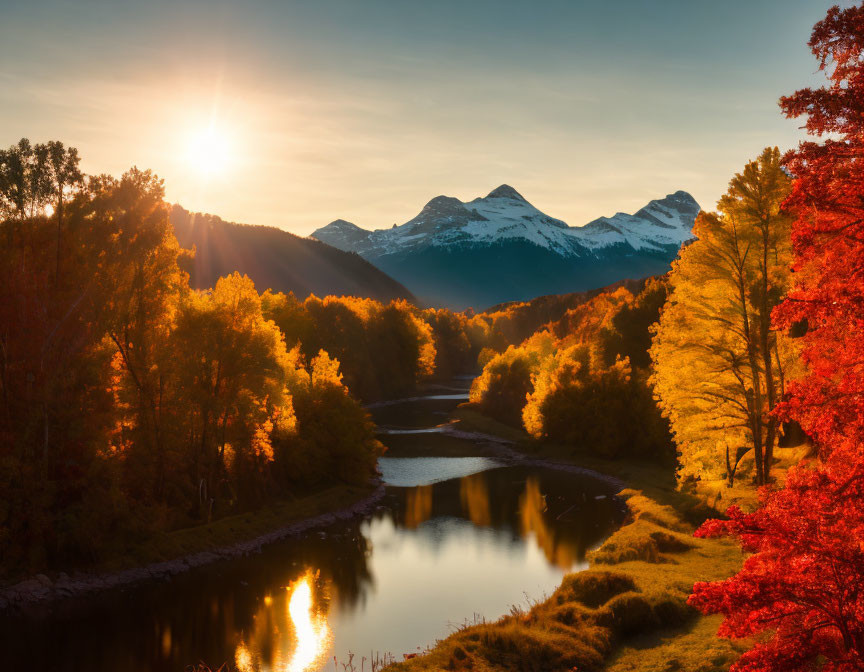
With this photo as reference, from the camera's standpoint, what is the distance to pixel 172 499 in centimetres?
4694

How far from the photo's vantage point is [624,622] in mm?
26828

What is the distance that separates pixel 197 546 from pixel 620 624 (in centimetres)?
2936

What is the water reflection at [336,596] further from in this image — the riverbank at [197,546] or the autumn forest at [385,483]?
the riverbank at [197,546]

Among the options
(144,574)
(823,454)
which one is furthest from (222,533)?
(823,454)

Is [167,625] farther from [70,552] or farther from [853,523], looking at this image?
[853,523]

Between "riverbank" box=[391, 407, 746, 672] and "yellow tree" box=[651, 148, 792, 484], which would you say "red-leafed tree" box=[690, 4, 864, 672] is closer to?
"riverbank" box=[391, 407, 746, 672]

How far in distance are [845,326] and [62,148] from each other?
4195 centimetres

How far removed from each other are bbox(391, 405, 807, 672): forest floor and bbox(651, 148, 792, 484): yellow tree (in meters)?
4.14

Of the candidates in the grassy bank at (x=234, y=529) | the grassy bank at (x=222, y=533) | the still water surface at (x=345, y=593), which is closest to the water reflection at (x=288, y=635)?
the still water surface at (x=345, y=593)

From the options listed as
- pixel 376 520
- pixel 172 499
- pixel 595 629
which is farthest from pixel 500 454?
pixel 595 629

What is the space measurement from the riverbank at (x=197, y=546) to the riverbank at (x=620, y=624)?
65.8 feet

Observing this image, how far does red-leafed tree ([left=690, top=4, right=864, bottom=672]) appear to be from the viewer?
411 inches

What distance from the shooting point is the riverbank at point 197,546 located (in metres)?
35.7

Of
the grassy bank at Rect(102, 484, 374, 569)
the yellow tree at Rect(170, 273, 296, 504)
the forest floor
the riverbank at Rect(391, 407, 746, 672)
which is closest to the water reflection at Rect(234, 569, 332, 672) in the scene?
the riverbank at Rect(391, 407, 746, 672)
